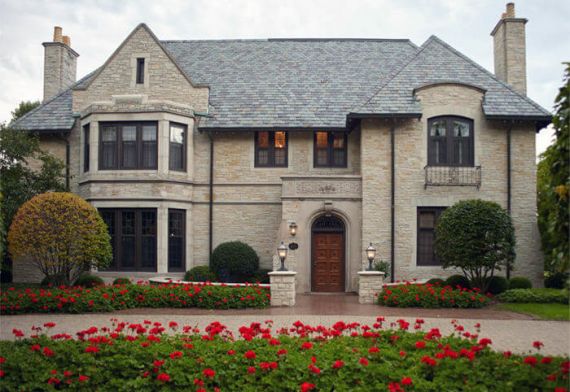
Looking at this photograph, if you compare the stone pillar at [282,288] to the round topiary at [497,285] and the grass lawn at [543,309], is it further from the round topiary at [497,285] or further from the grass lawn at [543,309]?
the round topiary at [497,285]

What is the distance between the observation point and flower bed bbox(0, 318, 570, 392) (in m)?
6.79

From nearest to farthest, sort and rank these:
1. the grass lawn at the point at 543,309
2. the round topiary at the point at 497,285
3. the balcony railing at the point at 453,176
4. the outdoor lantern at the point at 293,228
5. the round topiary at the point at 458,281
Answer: the grass lawn at the point at 543,309 < the round topiary at the point at 458,281 < the round topiary at the point at 497,285 < the outdoor lantern at the point at 293,228 < the balcony railing at the point at 453,176

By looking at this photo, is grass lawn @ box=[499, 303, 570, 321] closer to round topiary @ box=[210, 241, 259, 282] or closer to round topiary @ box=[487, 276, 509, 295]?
round topiary @ box=[487, 276, 509, 295]

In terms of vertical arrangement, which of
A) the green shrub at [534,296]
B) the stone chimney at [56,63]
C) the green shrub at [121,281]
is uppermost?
the stone chimney at [56,63]

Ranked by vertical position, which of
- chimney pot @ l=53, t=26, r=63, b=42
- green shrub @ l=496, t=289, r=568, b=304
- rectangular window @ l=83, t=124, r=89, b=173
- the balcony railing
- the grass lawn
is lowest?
the grass lawn

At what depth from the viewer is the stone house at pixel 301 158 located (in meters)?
19.6

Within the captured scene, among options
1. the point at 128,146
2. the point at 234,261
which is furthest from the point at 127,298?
the point at 128,146

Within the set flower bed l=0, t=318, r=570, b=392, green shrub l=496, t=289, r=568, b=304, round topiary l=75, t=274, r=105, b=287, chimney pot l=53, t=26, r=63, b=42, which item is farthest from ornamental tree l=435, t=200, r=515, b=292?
chimney pot l=53, t=26, r=63, b=42

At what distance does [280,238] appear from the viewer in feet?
63.5

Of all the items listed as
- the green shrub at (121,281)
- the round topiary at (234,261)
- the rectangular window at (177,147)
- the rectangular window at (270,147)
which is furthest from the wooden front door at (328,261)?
the green shrub at (121,281)

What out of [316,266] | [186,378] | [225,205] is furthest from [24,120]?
[186,378]

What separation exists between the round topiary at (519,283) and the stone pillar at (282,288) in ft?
27.6

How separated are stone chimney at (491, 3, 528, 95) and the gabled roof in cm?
158

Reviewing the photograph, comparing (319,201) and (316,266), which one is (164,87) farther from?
(316,266)
